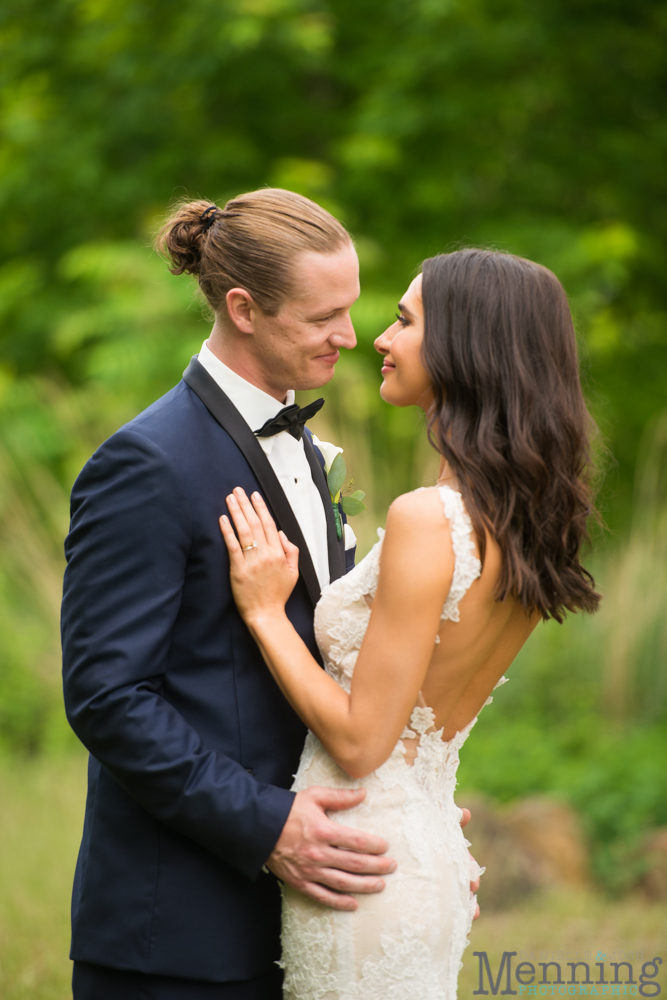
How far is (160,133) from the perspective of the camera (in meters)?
7.94

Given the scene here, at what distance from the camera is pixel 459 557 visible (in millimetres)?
1920

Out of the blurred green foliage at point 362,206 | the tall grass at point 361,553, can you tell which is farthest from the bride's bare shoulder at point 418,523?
the blurred green foliage at point 362,206

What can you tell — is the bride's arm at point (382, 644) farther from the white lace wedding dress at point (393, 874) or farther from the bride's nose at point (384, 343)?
the bride's nose at point (384, 343)

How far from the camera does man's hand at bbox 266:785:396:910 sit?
6.35 feet

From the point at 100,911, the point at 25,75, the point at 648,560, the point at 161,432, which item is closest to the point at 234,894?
the point at 100,911

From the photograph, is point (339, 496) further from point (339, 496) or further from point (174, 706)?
point (174, 706)

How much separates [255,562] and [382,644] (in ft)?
1.17

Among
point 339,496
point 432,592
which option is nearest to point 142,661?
point 432,592

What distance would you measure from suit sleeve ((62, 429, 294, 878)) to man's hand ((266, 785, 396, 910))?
0.04 meters

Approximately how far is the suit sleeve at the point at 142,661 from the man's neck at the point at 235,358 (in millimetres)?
414

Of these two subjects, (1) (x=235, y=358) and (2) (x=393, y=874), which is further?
(1) (x=235, y=358)

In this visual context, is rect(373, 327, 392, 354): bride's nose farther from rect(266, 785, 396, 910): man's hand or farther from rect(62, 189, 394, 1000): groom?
rect(266, 785, 396, 910): man's hand

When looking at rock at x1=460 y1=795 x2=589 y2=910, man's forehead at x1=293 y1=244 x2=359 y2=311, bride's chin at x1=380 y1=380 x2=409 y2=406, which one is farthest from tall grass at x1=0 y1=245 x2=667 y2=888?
man's forehead at x1=293 y1=244 x2=359 y2=311

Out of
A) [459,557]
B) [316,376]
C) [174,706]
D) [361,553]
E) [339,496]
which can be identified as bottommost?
[174,706]
